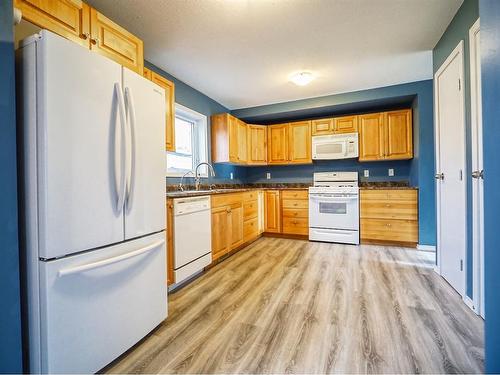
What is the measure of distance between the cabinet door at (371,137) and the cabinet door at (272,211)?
1612 millimetres

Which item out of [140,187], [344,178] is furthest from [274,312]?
[344,178]

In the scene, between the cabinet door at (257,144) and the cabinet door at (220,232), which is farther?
the cabinet door at (257,144)

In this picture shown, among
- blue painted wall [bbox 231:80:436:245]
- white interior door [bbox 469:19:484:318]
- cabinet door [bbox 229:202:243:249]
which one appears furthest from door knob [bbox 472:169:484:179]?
cabinet door [bbox 229:202:243:249]

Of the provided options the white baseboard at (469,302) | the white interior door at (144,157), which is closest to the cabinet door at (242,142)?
the white interior door at (144,157)

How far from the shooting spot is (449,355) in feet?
4.27

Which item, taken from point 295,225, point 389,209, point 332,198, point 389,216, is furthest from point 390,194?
point 295,225

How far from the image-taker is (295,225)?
13.6ft

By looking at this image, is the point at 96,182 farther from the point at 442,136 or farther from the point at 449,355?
the point at 442,136

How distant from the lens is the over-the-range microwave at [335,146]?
3.98m

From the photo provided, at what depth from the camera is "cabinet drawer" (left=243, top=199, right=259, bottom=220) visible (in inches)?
142

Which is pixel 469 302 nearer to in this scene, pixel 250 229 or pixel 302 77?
pixel 250 229

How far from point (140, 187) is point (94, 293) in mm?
600

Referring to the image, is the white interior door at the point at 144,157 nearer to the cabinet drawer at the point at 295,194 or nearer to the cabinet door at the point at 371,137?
the cabinet drawer at the point at 295,194

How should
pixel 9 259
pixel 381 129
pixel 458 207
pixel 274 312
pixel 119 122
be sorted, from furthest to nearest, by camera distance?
1. pixel 381 129
2. pixel 458 207
3. pixel 274 312
4. pixel 119 122
5. pixel 9 259
